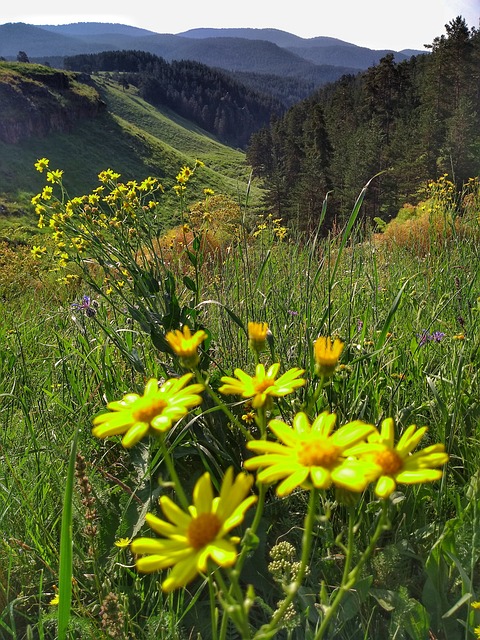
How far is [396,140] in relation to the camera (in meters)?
28.0

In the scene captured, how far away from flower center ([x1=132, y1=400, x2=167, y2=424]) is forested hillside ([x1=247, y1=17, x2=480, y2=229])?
59.7ft

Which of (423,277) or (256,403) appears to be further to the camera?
(423,277)

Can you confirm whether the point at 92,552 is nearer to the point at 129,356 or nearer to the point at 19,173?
the point at 129,356

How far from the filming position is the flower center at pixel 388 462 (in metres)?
0.57

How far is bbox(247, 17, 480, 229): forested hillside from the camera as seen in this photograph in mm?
24438

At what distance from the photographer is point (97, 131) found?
5900 centimetres

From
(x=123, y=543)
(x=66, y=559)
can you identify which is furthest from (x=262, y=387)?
(x=123, y=543)

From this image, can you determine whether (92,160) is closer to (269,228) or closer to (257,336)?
(269,228)

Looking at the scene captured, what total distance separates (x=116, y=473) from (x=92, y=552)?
503mm

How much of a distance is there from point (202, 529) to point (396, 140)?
30.6 metres

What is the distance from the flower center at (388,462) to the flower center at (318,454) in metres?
0.05

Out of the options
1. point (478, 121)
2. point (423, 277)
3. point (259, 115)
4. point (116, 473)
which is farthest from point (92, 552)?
point (259, 115)

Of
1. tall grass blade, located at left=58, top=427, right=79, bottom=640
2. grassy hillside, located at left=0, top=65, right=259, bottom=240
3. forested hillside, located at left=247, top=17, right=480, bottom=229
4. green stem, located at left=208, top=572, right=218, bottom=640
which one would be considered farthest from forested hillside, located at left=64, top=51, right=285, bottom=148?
green stem, located at left=208, top=572, right=218, bottom=640

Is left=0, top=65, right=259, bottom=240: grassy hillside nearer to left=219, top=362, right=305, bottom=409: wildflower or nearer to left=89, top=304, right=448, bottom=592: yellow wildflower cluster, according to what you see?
left=219, top=362, right=305, bottom=409: wildflower
